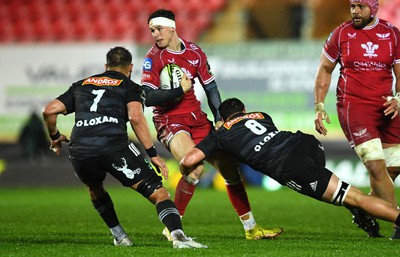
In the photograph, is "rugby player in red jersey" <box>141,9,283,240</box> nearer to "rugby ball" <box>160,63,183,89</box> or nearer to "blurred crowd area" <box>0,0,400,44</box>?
"rugby ball" <box>160,63,183,89</box>

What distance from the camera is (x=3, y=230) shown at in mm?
9711

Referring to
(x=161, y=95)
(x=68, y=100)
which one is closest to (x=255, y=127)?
(x=161, y=95)

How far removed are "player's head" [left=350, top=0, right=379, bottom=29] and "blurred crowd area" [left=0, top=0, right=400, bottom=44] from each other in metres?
9.22

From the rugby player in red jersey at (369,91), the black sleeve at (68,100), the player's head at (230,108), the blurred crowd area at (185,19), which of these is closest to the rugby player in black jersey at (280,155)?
the player's head at (230,108)

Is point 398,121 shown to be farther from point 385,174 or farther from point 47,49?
point 47,49

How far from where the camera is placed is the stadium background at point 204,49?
17533 millimetres

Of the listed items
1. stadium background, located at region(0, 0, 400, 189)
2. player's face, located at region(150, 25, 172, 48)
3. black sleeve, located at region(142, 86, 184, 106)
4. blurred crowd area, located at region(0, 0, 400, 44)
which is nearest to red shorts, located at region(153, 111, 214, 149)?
black sleeve, located at region(142, 86, 184, 106)

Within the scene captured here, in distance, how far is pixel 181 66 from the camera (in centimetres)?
932

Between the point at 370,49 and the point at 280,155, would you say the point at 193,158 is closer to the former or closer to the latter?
the point at 280,155

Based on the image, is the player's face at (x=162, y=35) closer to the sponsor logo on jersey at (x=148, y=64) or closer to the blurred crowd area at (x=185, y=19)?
the sponsor logo on jersey at (x=148, y=64)

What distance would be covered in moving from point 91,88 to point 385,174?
10.6ft

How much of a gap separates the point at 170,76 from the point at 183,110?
1.34 feet

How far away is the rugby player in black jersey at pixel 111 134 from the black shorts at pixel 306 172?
3.84 feet

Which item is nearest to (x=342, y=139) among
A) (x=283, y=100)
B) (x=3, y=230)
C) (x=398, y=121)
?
(x=283, y=100)
